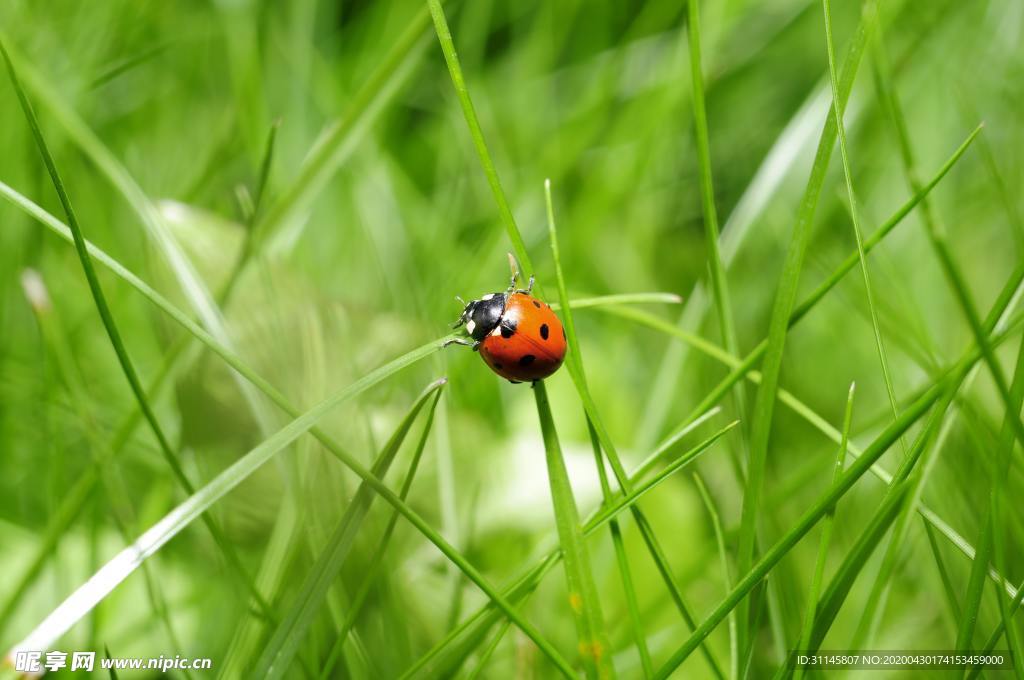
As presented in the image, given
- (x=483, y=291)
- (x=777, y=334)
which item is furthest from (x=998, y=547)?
(x=483, y=291)

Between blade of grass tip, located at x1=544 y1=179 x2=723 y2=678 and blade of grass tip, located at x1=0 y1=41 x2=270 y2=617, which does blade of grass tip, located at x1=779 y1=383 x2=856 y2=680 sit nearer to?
blade of grass tip, located at x1=544 y1=179 x2=723 y2=678

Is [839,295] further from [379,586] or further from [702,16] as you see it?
[379,586]

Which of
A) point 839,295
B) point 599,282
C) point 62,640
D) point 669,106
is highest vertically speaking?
point 669,106

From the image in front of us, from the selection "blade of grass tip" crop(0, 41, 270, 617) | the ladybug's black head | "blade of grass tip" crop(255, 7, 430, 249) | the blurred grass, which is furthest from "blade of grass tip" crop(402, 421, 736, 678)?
"blade of grass tip" crop(255, 7, 430, 249)

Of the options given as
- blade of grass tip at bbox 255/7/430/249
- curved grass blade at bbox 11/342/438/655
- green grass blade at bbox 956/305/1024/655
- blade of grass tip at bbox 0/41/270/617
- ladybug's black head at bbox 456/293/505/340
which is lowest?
green grass blade at bbox 956/305/1024/655

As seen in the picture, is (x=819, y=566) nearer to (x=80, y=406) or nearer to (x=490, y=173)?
(x=490, y=173)

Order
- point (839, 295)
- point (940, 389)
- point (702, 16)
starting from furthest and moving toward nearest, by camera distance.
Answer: point (702, 16) → point (839, 295) → point (940, 389)

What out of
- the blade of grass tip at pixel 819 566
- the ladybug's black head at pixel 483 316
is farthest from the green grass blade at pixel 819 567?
the ladybug's black head at pixel 483 316

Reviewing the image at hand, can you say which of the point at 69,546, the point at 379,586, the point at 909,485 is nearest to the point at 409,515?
the point at 379,586
